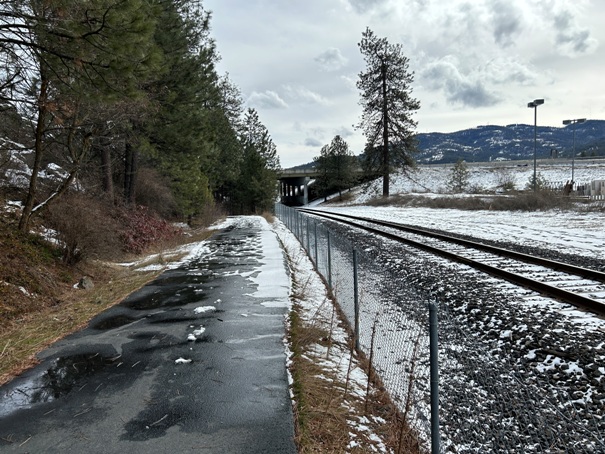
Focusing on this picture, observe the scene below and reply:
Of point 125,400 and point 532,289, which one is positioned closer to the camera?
point 125,400

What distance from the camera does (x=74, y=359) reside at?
17.2 ft

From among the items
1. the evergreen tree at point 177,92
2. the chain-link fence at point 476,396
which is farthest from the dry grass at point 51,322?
the evergreen tree at point 177,92

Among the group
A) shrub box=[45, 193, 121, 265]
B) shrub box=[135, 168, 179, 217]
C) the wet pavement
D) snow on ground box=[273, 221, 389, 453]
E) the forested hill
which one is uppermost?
the forested hill

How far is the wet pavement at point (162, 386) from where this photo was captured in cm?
345

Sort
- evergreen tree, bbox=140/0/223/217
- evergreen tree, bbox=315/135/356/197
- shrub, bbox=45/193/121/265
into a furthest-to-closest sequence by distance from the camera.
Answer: evergreen tree, bbox=315/135/356/197 → evergreen tree, bbox=140/0/223/217 → shrub, bbox=45/193/121/265

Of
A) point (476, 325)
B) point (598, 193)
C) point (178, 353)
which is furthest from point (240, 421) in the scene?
point (598, 193)

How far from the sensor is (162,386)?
4.41 m

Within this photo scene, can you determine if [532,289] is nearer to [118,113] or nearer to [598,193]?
[118,113]

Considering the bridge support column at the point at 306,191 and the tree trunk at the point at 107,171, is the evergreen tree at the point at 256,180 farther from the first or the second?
the tree trunk at the point at 107,171

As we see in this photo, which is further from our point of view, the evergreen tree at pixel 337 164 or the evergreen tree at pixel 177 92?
the evergreen tree at pixel 337 164

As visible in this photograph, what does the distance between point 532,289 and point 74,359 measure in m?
7.22

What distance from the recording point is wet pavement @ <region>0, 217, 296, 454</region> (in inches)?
136

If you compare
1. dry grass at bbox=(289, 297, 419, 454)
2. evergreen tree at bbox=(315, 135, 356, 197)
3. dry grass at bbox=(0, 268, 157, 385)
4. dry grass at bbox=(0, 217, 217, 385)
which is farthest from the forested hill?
evergreen tree at bbox=(315, 135, 356, 197)

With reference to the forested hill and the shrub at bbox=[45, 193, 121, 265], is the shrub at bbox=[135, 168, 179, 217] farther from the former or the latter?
the shrub at bbox=[45, 193, 121, 265]
